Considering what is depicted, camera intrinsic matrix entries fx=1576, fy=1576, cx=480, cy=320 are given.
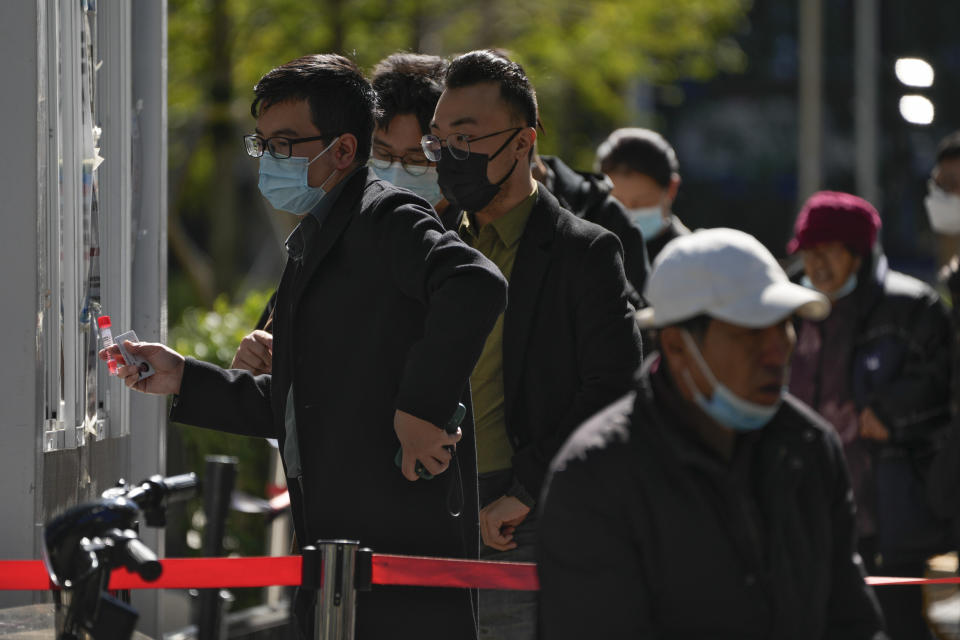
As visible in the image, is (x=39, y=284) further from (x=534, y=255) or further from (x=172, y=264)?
(x=172, y=264)

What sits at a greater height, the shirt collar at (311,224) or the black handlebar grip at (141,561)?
the shirt collar at (311,224)

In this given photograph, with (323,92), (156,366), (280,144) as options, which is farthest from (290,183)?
(156,366)

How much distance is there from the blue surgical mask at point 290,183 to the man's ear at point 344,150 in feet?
0.06

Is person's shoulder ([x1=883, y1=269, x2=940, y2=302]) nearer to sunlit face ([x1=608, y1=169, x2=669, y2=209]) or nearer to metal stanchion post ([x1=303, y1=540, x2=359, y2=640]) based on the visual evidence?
sunlit face ([x1=608, y1=169, x2=669, y2=209])

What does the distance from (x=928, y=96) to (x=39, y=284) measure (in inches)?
366

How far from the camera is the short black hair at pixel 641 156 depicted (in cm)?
688

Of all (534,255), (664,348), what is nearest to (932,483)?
(534,255)

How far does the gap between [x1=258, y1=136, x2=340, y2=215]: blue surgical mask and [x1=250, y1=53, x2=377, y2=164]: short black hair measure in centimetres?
5

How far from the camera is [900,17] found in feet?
92.3

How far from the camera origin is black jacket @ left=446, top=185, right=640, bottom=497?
4.40 metres

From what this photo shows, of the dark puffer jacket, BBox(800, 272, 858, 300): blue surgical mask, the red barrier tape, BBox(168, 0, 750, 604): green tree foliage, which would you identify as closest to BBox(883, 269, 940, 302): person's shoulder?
the dark puffer jacket

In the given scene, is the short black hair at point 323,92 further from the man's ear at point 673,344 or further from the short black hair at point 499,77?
the man's ear at point 673,344

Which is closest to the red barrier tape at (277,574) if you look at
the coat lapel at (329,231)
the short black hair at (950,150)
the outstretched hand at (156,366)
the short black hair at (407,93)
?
the outstretched hand at (156,366)

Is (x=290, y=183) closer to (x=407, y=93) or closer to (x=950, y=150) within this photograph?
(x=407, y=93)
